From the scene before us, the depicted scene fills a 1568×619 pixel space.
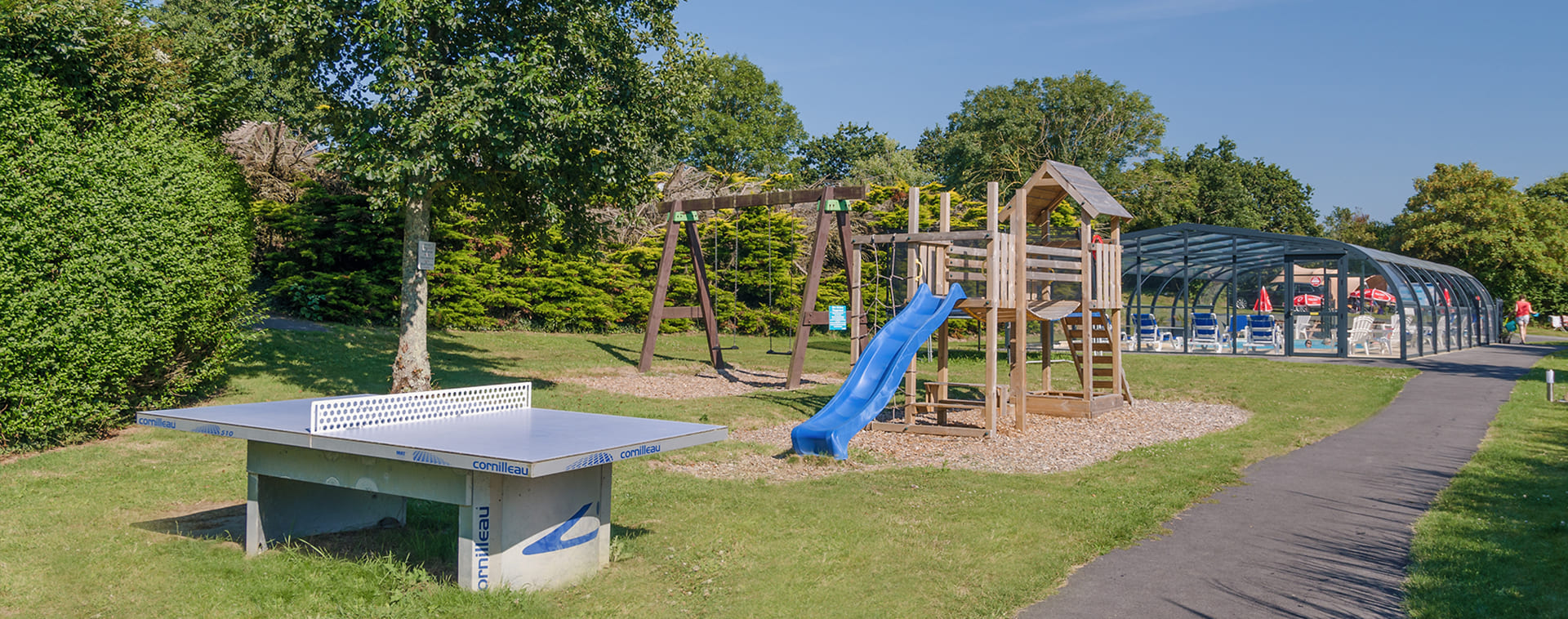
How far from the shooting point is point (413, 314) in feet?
40.7

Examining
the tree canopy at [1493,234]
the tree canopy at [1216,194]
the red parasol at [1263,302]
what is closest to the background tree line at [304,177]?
the red parasol at [1263,302]

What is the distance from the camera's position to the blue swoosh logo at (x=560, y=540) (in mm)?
5363

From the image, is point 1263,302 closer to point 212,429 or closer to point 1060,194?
point 1060,194

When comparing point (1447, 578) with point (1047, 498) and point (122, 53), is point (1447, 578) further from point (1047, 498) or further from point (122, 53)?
point (122, 53)

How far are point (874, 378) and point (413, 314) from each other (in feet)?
20.1

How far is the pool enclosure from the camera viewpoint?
24266 mm

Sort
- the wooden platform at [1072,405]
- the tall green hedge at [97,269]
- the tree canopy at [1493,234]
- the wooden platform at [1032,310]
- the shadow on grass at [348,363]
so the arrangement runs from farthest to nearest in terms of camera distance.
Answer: the tree canopy at [1493,234] < the wooden platform at [1072,405] < the shadow on grass at [348,363] < the wooden platform at [1032,310] < the tall green hedge at [97,269]

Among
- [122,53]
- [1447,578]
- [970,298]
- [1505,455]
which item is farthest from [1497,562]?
[122,53]

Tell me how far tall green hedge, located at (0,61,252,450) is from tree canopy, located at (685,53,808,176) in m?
Result: 33.4

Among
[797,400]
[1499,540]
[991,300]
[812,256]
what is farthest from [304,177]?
[1499,540]

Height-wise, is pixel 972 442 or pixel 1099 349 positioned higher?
pixel 1099 349

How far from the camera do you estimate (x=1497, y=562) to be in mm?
5793

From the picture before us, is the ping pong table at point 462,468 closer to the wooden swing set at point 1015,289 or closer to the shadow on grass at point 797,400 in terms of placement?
the wooden swing set at point 1015,289

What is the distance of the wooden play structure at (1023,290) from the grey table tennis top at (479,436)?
5.94 metres
